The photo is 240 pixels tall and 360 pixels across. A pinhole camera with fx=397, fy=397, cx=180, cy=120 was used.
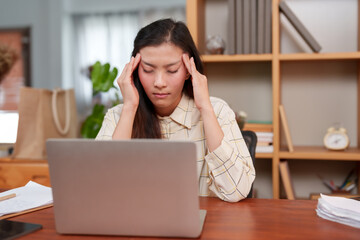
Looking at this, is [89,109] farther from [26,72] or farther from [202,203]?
[202,203]

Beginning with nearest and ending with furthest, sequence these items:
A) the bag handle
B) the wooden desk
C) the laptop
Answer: the laptop < the wooden desk < the bag handle

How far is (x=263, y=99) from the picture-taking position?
247 centimetres

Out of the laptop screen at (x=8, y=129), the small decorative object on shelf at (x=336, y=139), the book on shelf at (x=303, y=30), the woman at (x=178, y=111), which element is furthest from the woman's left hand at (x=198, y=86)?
the small decorative object on shelf at (x=336, y=139)

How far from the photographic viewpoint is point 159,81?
1.24m

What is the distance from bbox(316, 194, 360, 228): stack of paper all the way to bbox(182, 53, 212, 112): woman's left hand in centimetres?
48

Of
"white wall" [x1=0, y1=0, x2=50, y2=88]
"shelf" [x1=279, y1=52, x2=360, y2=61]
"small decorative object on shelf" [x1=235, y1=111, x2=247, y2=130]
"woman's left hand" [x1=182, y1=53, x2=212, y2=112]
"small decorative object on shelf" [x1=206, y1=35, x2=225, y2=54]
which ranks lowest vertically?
"small decorative object on shelf" [x1=235, y1=111, x2=247, y2=130]

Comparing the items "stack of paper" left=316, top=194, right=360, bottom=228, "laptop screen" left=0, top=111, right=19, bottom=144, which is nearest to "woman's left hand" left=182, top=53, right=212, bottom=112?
"stack of paper" left=316, top=194, right=360, bottom=228

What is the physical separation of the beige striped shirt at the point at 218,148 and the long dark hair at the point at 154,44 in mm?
49

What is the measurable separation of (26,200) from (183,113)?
0.60 metres

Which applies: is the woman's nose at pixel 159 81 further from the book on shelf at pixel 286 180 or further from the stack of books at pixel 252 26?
the book on shelf at pixel 286 180

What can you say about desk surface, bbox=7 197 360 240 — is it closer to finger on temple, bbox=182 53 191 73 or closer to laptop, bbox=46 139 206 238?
laptop, bbox=46 139 206 238

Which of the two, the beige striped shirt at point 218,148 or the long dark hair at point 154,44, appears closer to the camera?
the beige striped shirt at point 218,148

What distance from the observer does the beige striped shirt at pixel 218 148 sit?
114cm

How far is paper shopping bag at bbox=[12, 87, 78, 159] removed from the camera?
2.21 metres
